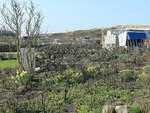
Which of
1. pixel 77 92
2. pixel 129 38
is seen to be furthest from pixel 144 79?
pixel 129 38

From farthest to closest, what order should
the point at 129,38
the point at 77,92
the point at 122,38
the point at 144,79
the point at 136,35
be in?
the point at 122,38, the point at 136,35, the point at 129,38, the point at 144,79, the point at 77,92

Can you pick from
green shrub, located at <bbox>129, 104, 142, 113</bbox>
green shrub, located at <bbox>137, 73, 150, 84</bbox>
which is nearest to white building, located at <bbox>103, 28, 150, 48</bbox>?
green shrub, located at <bbox>137, 73, 150, 84</bbox>

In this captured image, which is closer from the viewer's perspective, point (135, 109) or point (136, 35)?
point (135, 109)

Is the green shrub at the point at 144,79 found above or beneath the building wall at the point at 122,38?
beneath

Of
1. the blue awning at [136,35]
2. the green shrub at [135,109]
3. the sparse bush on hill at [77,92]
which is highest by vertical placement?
the blue awning at [136,35]

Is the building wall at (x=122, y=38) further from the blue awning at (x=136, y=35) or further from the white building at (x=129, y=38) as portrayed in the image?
the blue awning at (x=136, y=35)

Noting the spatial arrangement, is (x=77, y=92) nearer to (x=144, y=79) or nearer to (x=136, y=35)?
(x=144, y=79)

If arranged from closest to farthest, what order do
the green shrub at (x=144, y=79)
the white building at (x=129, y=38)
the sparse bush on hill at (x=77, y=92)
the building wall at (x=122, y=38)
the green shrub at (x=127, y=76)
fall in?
the sparse bush on hill at (x=77, y=92) < the green shrub at (x=144, y=79) < the green shrub at (x=127, y=76) < the white building at (x=129, y=38) < the building wall at (x=122, y=38)

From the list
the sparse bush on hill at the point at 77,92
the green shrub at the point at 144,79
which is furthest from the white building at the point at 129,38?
the green shrub at the point at 144,79

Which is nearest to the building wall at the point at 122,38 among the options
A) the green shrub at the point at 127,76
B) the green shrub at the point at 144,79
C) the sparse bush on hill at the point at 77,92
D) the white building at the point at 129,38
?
the white building at the point at 129,38

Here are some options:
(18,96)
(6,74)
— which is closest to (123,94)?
(18,96)

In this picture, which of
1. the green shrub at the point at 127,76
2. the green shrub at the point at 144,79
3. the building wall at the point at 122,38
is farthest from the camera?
the building wall at the point at 122,38

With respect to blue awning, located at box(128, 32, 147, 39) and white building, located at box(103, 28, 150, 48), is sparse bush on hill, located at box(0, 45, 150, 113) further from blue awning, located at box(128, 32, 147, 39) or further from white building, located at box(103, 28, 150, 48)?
blue awning, located at box(128, 32, 147, 39)

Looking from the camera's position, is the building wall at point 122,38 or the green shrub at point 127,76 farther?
the building wall at point 122,38
